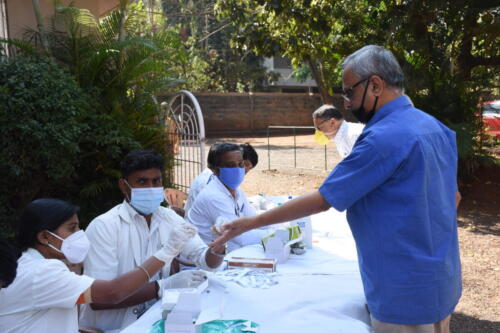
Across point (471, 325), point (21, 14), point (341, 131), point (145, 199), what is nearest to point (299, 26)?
point (341, 131)

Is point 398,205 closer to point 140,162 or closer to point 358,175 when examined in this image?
point 358,175

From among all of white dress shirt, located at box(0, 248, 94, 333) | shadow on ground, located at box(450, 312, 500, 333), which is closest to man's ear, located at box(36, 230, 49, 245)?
white dress shirt, located at box(0, 248, 94, 333)

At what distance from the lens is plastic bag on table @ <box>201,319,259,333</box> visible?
195 centimetres

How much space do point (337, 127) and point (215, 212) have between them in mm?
2456

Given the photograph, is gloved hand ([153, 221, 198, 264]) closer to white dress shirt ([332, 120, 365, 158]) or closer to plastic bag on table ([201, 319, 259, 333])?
plastic bag on table ([201, 319, 259, 333])

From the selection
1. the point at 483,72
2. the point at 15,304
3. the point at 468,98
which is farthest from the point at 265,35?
the point at 15,304

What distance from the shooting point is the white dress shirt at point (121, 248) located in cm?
258

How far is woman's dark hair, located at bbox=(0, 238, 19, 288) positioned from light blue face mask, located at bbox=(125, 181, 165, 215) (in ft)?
3.63

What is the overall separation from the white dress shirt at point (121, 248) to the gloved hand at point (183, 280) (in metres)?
0.32

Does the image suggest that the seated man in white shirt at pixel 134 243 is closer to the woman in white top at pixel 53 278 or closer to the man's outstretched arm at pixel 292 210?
the woman in white top at pixel 53 278

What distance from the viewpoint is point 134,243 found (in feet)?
8.93

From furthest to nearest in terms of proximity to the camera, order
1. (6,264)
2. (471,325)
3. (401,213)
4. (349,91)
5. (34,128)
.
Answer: (34,128), (471,325), (349,91), (401,213), (6,264)

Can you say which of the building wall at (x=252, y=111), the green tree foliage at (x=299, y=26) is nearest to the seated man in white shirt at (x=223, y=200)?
the green tree foliage at (x=299, y=26)

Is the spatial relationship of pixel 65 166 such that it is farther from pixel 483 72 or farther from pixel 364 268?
pixel 483 72
